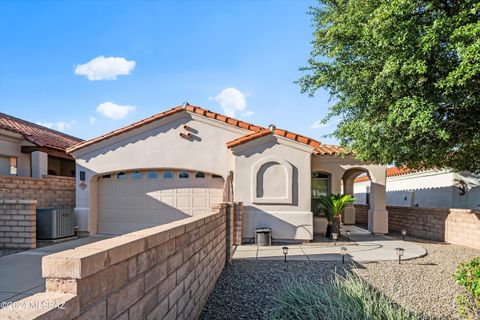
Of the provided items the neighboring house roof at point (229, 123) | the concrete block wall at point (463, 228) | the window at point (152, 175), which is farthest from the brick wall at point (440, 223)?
the window at point (152, 175)

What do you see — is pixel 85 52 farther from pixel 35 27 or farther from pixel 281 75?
pixel 281 75

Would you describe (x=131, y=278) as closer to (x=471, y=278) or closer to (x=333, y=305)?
(x=333, y=305)

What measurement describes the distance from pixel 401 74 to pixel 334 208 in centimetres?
660

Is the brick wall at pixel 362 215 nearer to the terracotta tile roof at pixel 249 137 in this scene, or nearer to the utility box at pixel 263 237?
the utility box at pixel 263 237

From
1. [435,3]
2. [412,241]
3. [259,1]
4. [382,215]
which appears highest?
[259,1]

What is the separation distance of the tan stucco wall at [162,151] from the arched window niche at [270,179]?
1163mm

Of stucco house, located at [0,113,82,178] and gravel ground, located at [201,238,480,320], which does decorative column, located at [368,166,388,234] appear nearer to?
gravel ground, located at [201,238,480,320]

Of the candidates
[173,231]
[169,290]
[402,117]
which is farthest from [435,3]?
[169,290]

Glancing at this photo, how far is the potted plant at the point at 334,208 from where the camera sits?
12.3 meters

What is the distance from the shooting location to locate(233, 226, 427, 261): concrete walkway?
29.6 ft

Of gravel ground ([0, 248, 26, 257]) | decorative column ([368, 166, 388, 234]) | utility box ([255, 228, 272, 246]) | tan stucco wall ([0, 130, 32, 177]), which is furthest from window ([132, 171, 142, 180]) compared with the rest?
decorative column ([368, 166, 388, 234])

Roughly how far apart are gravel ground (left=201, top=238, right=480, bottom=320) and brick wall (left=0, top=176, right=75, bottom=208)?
8.76 metres

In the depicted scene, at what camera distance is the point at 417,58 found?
6.79 m

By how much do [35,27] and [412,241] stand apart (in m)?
17.5
